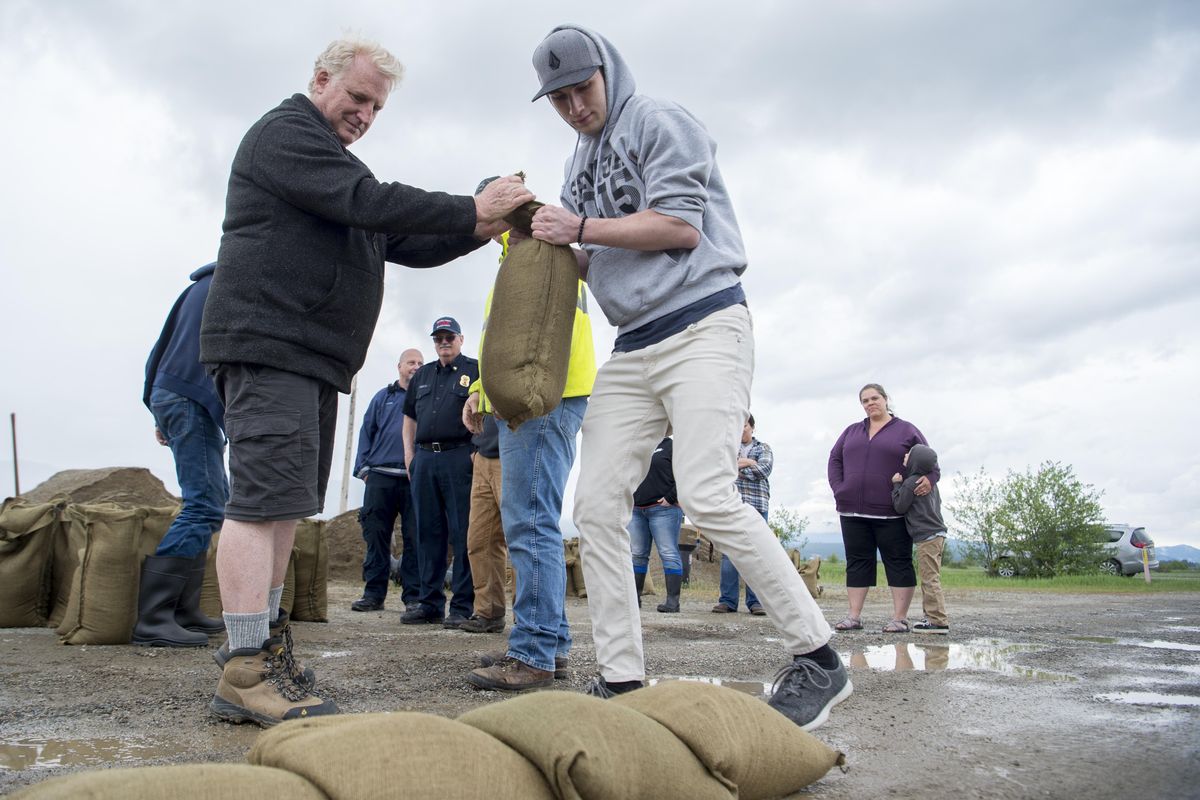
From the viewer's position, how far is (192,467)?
4.55 m

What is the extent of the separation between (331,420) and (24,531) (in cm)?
346

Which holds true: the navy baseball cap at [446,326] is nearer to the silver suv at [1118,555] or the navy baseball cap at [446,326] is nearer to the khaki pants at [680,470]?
the khaki pants at [680,470]

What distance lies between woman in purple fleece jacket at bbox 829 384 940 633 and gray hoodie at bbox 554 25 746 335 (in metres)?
4.45

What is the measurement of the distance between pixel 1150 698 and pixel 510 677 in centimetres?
253

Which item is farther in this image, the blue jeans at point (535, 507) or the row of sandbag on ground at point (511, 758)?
the blue jeans at point (535, 507)

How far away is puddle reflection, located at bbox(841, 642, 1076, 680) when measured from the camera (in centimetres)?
442

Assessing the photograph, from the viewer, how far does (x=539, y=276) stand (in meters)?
3.25

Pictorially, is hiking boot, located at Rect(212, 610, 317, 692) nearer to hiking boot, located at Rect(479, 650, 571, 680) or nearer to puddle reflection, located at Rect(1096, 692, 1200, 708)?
hiking boot, located at Rect(479, 650, 571, 680)

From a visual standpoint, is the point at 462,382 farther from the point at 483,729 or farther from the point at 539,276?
the point at 483,729

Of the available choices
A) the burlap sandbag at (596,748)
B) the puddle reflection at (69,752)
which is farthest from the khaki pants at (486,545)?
the burlap sandbag at (596,748)

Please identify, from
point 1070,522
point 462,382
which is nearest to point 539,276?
point 462,382

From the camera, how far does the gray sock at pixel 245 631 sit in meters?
2.92

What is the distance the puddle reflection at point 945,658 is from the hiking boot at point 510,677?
1.72m

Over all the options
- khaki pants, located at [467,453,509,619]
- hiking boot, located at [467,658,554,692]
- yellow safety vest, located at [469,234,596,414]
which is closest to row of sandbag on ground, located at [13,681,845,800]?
hiking boot, located at [467,658,554,692]
